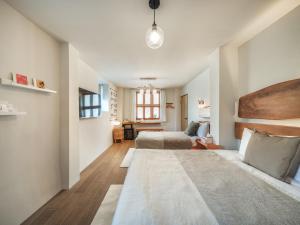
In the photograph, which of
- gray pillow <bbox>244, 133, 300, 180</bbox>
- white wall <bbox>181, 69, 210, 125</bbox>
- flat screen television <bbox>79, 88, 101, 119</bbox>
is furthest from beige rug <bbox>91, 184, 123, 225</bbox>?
white wall <bbox>181, 69, 210, 125</bbox>

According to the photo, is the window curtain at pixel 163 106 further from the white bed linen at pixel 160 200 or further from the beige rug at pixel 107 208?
the white bed linen at pixel 160 200

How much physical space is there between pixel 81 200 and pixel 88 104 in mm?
1999

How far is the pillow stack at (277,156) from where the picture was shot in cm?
123

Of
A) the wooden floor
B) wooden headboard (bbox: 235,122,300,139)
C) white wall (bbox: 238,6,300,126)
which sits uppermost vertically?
white wall (bbox: 238,6,300,126)

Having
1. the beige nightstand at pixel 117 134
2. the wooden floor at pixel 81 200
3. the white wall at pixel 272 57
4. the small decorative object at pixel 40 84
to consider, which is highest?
the white wall at pixel 272 57

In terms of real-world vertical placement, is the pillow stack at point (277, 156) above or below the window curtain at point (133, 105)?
below

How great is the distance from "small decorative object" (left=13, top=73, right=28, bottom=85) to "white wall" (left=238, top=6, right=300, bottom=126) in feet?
10.0

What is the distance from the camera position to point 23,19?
5.63 ft

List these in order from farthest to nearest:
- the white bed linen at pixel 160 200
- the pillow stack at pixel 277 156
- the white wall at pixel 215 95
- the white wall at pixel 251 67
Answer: the white wall at pixel 215 95 → the white wall at pixel 251 67 → the pillow stack at pixel 277 156 → the white bed linen at pixel 160 200

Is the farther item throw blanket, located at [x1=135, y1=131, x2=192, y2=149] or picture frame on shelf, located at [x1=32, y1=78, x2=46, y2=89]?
throw blanket, located at [x1=135, y1=131, x2=192, y2=149]

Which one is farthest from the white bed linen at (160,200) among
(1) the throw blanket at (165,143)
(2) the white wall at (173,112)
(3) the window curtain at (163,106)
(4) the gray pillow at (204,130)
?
(2) the white wall at (173,112)

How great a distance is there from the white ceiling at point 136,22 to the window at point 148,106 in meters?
4.45

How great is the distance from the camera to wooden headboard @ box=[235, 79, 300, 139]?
1528 mm

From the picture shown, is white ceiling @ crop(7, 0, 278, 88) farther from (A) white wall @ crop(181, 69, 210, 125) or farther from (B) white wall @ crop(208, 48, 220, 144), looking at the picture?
(A) white wall @ crop(181, 69, 210, 125)
